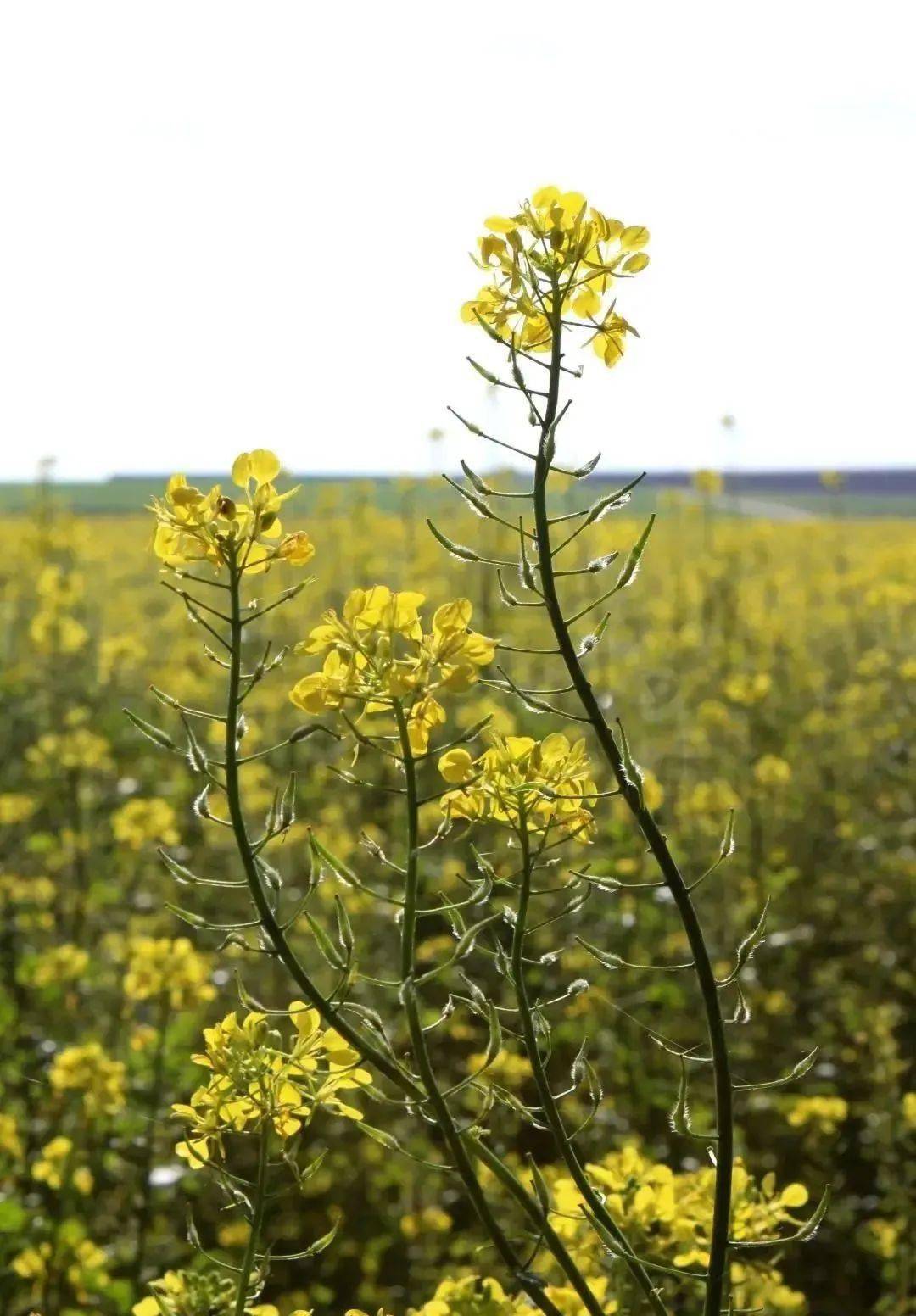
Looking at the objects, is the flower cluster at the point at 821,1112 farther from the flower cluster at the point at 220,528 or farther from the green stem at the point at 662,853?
the flower cluster at the point at 220,528

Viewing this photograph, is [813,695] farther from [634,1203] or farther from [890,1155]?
[634,1203]

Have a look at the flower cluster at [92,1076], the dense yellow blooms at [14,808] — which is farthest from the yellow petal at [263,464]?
the dense yellow blooms at [14,808]

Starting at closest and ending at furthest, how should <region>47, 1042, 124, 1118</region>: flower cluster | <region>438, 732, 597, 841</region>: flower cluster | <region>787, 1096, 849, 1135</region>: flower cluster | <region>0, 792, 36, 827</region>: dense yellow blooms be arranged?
1. <region>438, 732, 597, 841</region>: flower cluster
2. <region>47, 1042, 124, 1118</region>: flower cluster
3. <region>787, 1096, 849, 1135</region>: flower cluster
4. <region>0, 792, 36, 827</region>: dense yellow blooms

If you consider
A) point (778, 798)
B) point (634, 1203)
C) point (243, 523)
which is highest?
point (243, 523)

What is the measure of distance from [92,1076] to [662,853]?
6.76ft

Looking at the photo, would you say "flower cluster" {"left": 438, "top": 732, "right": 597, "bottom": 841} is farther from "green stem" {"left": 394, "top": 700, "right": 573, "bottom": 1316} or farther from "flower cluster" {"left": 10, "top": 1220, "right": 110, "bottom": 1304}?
"flower cluster" {"left": 10, "top": 1220, "right": 110, "bottom": 1304}

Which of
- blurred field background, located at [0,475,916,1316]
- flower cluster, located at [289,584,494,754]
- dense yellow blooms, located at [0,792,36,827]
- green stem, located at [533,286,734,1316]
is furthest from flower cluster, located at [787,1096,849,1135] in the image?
dense yellow blooms, located at [0,792,36,827]

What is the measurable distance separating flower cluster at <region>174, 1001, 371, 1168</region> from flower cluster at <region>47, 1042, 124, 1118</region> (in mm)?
1727

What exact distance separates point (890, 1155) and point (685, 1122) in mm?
2110

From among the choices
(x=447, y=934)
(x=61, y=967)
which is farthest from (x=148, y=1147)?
(x=447, y=934)

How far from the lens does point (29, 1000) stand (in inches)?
149

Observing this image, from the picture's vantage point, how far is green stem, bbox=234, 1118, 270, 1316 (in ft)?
3.36

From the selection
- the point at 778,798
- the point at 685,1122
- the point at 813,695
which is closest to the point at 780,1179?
the point at 778,798

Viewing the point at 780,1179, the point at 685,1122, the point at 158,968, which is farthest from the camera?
the point at 780,1179
